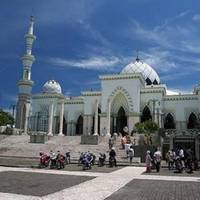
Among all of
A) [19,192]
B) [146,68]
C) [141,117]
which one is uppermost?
[146,68]

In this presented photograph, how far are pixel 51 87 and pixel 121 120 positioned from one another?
15.9 m

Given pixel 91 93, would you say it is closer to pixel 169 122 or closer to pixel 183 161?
pixel 169 122

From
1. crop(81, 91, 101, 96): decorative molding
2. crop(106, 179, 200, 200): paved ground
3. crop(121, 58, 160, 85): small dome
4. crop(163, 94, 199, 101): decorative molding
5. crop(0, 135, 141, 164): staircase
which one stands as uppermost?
crop(121, 58, 160, 85): small dome

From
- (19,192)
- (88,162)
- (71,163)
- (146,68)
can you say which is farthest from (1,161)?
(146,68)

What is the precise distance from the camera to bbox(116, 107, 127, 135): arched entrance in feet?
161

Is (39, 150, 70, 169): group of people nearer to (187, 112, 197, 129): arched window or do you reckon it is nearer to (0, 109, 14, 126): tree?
(187, 112, 197, 129): arched window

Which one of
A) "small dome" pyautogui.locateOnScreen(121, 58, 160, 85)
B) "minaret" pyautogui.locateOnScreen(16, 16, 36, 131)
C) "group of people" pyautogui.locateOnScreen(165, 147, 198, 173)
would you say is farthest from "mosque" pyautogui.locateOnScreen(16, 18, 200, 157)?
"group of people" pyautogui.locateOnScreen(165, 147, 198, 173)

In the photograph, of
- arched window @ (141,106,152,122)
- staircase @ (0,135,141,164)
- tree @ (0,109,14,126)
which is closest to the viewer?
staircase @ (0,135,141,164)

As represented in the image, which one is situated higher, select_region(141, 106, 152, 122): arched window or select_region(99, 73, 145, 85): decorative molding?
select_region(99, 73, 145, 85): decorative molding

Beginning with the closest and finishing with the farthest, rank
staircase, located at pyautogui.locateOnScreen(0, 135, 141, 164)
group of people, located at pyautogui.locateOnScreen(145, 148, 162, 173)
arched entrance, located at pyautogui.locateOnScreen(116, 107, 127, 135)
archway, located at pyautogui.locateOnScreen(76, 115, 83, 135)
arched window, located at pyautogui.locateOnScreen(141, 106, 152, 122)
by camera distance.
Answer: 1. group of people, located at pyautogui.locateOnScreen(145, 148, 162, 173)
2. staircase, located at pyautogui.locateOnScreen(0, 135, 141, 164)
3. arched window, located at pyautogui.locateOnScreen(141, 106, 152, 122)
4. arched entrance, located at pyautogui.locateOnScreen(116, 107, 127, 135)
5. archway, located at pyautogui.locateOnScreen(76, 115, 83, 135)

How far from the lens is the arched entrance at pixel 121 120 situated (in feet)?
161

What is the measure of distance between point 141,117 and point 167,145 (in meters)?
16.3

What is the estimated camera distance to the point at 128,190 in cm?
1071

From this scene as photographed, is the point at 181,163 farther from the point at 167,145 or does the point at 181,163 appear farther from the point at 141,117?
the point at 141,117
